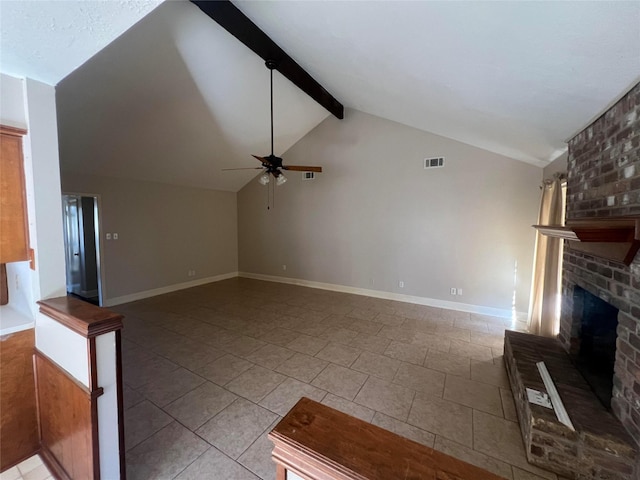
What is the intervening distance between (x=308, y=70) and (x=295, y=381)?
13.6 ft

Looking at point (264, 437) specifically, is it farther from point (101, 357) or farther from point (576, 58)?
point (576, 58)

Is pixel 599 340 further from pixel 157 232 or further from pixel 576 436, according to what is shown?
pixel 157 232

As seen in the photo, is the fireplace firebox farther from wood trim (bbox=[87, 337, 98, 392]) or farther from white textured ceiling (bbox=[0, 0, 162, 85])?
white textured ceiling (bbox=[0, 0, 162, 85])

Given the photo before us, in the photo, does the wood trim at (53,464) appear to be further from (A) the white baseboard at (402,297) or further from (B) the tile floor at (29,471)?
(A) the white baseboard at (402,297)

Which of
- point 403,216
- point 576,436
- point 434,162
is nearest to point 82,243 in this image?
point 403,216

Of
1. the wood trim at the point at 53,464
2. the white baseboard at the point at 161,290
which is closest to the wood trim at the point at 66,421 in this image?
the wood trim at the point at 53,464

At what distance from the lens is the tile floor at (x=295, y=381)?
5.90 feet

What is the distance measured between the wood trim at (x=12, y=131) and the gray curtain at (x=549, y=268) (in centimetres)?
478

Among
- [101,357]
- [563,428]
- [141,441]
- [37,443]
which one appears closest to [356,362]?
[563,428]

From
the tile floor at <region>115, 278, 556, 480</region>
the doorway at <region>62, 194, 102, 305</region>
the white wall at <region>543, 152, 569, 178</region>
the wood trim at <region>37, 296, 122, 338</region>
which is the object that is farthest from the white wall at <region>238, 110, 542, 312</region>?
the wood trim at <region>37, 296, 122, 338</region>

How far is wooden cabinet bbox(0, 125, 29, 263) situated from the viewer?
147 cm

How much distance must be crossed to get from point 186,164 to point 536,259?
20.4ft

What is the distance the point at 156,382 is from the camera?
255 centimetres

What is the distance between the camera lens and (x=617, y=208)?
68.2 inches
